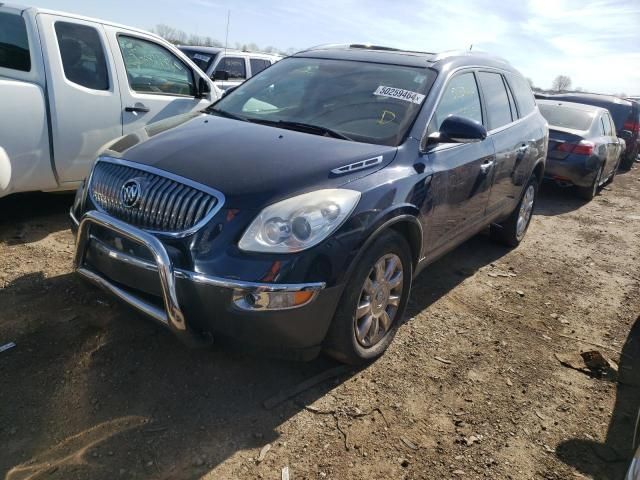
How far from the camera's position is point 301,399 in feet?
8.94

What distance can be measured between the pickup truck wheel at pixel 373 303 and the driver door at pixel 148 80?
3.09 metres

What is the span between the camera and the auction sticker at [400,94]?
3.29m

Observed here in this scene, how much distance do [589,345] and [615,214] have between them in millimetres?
5176

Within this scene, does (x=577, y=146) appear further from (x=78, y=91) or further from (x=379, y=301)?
(x=78, y=91)

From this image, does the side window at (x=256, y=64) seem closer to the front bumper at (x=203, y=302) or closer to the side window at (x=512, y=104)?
the side window at (x=512, y=104)

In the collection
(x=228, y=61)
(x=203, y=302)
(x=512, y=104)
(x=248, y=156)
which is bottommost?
(x=203, y=302)

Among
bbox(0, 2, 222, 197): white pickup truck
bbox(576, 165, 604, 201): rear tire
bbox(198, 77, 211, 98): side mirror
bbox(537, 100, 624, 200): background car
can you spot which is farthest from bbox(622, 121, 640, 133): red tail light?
bbox(0, 2, 222, 197): white pickup truck

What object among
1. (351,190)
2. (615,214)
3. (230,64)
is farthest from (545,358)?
(230,64)

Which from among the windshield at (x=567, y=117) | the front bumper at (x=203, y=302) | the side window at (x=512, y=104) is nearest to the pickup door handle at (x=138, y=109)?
the front bumper at (x=203, y=302)

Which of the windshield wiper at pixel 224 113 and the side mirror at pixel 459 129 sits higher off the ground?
the side mirror at pixel 459 129

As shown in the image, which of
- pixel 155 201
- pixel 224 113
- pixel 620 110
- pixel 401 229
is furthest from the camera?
pixel 620 110

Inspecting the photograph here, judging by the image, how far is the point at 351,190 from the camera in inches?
103

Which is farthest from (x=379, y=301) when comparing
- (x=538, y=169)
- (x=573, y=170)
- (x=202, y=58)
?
(x=202, y=58)

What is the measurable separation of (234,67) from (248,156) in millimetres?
8465
